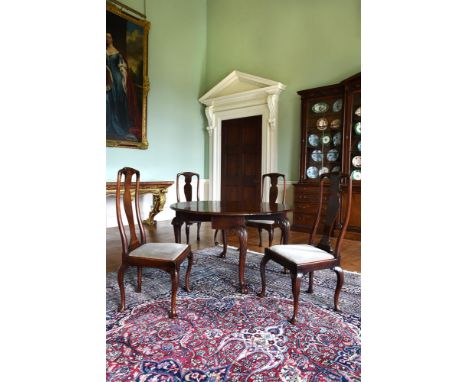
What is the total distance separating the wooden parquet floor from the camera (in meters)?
3.02

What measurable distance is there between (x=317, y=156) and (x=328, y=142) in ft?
0.88

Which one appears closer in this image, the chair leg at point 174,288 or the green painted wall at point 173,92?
the chair leg at point 174,288

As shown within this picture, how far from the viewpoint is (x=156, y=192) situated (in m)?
5.09

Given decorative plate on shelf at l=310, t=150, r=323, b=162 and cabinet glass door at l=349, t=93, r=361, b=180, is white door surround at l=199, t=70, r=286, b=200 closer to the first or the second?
decorative plate on shelf at l=310, t=150, r=323, b=162

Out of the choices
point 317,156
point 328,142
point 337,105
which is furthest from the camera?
point 317,156

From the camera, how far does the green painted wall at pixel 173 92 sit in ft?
18.1

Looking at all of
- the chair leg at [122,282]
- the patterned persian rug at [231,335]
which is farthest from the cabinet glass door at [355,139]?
the chair leg at [122,282]

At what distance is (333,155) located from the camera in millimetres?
4520

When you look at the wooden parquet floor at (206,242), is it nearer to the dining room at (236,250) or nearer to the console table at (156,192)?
the dining room at (236,250)

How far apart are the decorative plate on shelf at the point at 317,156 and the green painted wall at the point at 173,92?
260 cm

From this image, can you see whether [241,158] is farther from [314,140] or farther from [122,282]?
[122,282]

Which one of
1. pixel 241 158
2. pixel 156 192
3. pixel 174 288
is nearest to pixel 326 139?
pixel 241 158
